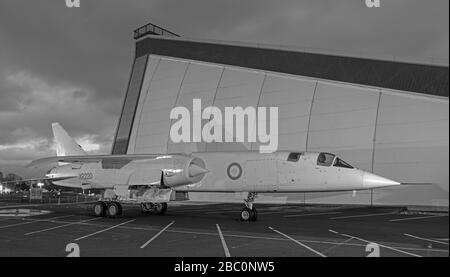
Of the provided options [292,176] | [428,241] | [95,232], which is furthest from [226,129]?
[428,241]

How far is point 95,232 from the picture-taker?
42.9 feet

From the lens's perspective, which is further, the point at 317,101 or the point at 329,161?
the point at 317,101

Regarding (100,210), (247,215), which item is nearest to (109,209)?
(100,210)

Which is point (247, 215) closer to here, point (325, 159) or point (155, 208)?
point (325, 159)

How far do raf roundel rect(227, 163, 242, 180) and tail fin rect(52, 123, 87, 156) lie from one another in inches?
473

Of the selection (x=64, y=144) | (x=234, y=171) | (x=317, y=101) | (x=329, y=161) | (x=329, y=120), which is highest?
(x=317, y=101)

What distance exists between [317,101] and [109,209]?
747 inches

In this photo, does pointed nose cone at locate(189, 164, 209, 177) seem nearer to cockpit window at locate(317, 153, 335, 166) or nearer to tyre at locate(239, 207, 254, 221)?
tyre at locate(239, 207, 254, 221)

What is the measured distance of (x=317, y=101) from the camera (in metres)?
31.0

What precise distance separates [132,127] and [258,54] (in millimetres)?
16614

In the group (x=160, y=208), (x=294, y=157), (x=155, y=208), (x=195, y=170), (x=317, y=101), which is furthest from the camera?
(x=317, y=101)

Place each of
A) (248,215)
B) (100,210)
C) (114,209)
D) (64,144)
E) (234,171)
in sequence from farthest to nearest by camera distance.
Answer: (64,144), (100,210), (114,209), (234,171), (248,215)

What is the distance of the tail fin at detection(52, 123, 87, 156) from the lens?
25.1 m
